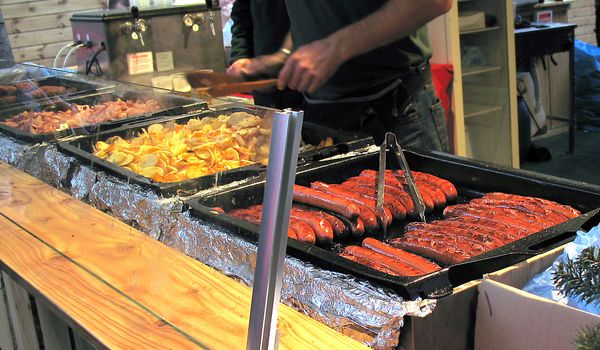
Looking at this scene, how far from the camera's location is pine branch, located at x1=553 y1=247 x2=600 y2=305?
3.02ft

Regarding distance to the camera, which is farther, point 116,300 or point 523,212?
point 523,212

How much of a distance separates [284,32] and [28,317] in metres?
2.20

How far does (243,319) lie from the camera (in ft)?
3.89

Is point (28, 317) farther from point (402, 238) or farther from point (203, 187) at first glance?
point (402, 238)

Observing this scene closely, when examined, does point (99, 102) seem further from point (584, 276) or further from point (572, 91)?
point (572, 91)

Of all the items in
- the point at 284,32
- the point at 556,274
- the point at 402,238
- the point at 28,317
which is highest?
the point at 284,32

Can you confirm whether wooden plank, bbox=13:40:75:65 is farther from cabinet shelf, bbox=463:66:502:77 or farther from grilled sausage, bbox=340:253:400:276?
grilled sausage, bbox=340:253:400:276

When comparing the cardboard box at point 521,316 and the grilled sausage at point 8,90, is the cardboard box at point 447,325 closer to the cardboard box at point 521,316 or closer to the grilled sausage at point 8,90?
the cardboard box at point 521,316

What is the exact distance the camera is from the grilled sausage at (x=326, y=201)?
180cm

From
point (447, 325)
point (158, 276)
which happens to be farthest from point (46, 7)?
point (447, 325)

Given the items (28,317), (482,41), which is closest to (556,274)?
(28,317)

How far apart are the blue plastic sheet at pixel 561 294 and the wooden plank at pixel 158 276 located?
39 cm

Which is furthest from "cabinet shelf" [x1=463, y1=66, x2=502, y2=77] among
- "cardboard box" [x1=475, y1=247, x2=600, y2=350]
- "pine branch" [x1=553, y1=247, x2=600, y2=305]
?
"pine branch" [x1=553, y1=247, x2=600, y2=305]

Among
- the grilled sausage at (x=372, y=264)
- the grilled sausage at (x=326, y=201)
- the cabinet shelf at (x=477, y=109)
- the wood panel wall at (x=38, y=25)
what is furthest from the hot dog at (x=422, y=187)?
the wood panel wall at (x=38, y=25)
